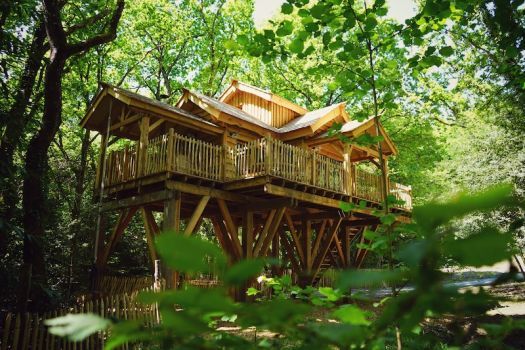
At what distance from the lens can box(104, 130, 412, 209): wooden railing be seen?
1147cm

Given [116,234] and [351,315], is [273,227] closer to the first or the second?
[116,234]

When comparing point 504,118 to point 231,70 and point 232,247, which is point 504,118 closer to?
point 232,247

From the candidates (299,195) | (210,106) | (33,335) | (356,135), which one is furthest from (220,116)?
(33,335)

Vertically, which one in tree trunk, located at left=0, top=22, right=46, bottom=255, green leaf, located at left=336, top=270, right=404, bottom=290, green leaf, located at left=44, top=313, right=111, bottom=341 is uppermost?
tree trunk, located at left=0, top=22, right=46, bottom=255

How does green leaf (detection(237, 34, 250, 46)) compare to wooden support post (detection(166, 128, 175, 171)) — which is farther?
wooden support post (detection(166, 128, 175, 171))

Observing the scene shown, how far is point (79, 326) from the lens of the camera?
671mm

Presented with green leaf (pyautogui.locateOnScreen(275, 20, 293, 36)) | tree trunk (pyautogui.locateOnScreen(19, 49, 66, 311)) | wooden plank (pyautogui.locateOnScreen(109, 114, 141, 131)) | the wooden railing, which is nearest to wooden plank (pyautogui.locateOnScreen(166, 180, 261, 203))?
the wooden railing

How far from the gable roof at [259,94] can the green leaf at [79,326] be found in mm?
17170

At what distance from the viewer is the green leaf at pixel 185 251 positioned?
568 millimetres

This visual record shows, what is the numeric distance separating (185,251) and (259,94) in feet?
58.4

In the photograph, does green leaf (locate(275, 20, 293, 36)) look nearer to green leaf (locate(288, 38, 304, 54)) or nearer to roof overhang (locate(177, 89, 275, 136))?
green leaf (locate(288, 38, 304, 54))

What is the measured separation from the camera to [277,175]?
38.3ft

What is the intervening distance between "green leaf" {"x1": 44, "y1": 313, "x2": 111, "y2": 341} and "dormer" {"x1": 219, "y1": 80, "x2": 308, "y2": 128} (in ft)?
56.0

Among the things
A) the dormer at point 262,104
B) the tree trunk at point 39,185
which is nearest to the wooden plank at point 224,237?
the dormer at point 262,104
